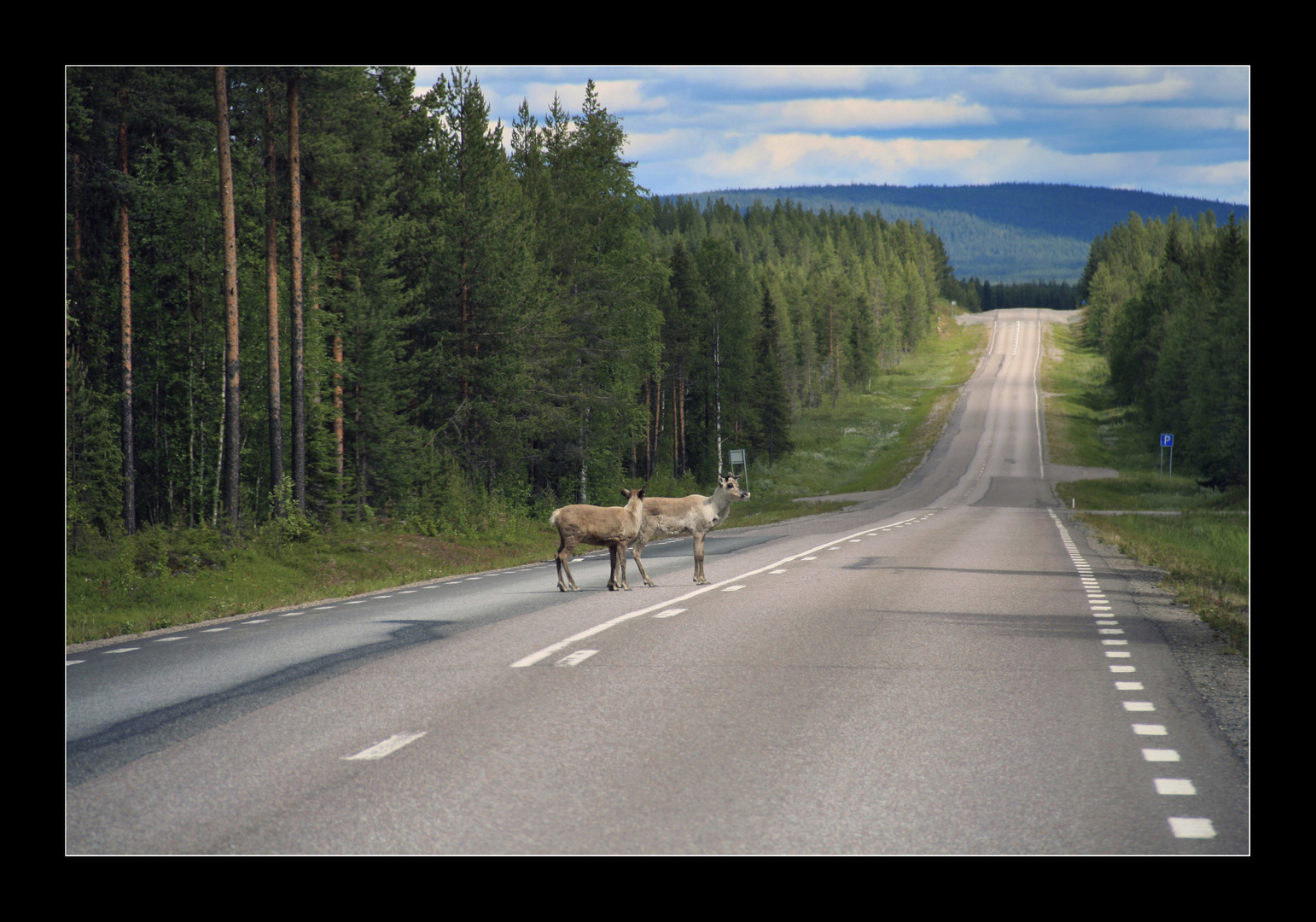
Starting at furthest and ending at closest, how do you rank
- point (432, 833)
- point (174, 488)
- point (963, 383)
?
point (963, 383) → point (174, 488) → point (432, 833)

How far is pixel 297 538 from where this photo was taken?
25.8 metres

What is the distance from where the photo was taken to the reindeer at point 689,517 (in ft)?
59.4

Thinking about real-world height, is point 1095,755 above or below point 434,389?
below

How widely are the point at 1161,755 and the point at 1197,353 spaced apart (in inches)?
3391

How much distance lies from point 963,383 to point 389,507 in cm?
12568

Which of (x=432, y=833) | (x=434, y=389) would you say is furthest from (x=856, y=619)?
(x=434, y=389)

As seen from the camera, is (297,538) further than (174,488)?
No

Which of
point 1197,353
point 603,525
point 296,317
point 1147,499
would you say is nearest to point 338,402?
point 296,317

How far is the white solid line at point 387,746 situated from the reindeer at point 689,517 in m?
10.6

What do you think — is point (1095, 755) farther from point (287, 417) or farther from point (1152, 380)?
point (1152, 380)

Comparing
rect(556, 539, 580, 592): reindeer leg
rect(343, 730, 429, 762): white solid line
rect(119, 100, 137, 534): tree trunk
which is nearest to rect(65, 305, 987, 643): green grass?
rect(556, 539, 580, 592): reindeer leg

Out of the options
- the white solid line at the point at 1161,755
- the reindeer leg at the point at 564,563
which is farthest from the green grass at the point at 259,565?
the white solid line at the point at 1161,755

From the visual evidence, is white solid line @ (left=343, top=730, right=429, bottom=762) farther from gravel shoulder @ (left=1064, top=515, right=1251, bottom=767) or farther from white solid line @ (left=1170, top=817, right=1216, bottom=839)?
gravel shoulder @ (left=1064, top=515, right=1251, bottom=767)

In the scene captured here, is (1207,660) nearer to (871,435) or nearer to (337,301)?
(337,301)
